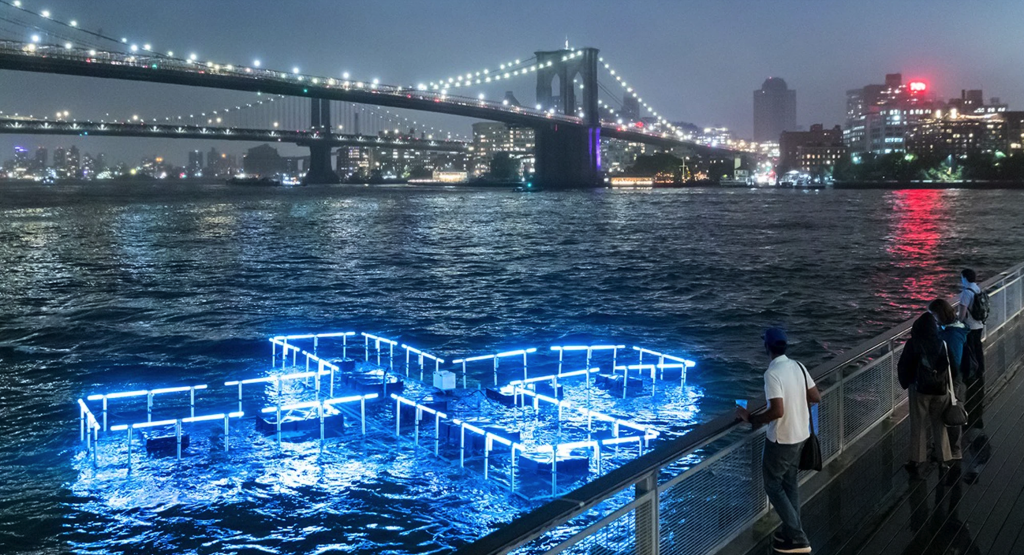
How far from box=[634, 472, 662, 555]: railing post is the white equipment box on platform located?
802 centimetres

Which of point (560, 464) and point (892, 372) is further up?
point (892, 372)

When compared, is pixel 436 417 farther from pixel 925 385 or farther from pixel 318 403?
pixel 925 385

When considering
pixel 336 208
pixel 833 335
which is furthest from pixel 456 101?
pixel 833 335

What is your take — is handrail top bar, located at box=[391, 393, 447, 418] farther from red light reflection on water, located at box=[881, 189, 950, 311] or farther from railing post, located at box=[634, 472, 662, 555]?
red light reflection on water, located at box=[881, 189, 950, 311]

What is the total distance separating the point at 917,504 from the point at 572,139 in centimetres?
9419

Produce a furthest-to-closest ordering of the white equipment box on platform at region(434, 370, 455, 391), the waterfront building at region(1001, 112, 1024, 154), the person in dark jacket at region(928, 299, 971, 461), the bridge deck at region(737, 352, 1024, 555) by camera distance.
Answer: the waterfront building at region(1001, 112, 1024, 154) → the white equipment box on platform at region(434, 370, 455, 391) → the person in dark jacket at region(928, 299, 971, 461) → the bridge deck at region(737, 352, 1024, 555)

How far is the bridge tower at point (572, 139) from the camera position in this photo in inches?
3762

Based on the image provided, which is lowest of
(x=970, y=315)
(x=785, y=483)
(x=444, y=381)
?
(x=444, y=381)

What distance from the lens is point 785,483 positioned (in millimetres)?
4199

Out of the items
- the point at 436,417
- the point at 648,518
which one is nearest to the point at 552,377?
the point at 436,417

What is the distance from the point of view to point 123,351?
16.1 metres

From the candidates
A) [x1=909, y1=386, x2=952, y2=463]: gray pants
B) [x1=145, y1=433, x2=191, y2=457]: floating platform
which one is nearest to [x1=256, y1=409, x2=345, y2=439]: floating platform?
[x1=145, y1=433, x2=191, y2=457]: floating platform

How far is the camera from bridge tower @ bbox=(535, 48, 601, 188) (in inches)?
3762

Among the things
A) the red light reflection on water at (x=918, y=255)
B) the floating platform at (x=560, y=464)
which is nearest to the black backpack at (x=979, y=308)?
the floating platform at (x=560, y=464)
